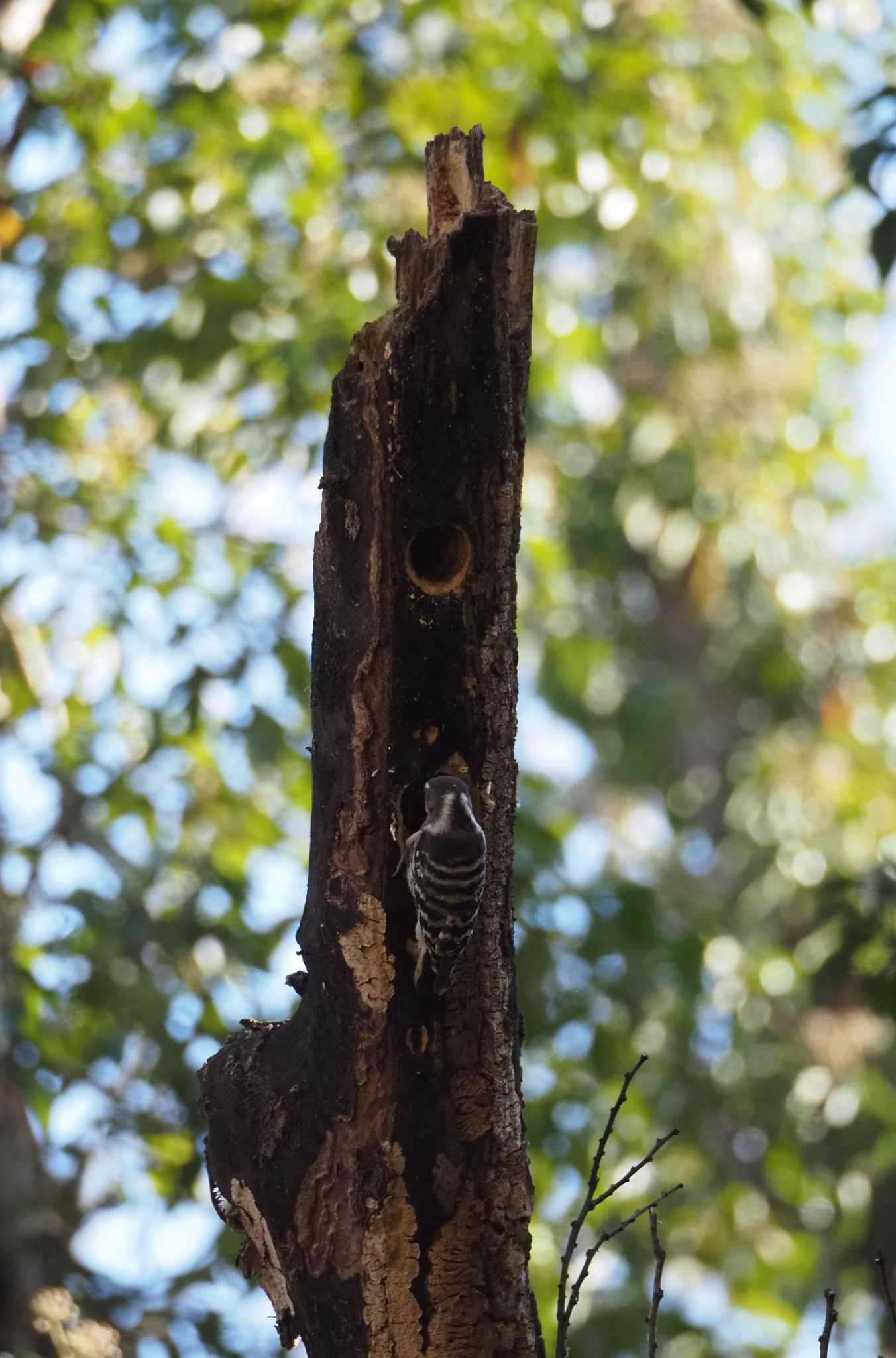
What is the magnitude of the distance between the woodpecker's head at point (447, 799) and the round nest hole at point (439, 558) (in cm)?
32

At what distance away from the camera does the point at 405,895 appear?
271 centimetres

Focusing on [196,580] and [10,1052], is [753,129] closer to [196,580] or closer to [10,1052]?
[196,580]

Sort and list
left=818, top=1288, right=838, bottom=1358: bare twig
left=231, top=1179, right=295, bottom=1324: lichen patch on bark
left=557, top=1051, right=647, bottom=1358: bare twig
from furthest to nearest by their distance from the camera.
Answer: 1. left=231, top=1179, right=295, bottom=1324: lichen patch on bark
2. left=557, top=1051, right=647, bottom=1358: bare twig
3. left=818, top=1288, right=838, bottom=1358: bare twig

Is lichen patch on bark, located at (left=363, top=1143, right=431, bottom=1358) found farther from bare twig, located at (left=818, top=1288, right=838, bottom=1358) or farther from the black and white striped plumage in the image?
bare twig, located at (left=818, top=1288, right=838, bottom=1358)

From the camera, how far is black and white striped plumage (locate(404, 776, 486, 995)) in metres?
2.57

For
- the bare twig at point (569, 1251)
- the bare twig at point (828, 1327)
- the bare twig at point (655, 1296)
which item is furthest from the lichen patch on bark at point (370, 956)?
the bare twig at point (828, 1327)

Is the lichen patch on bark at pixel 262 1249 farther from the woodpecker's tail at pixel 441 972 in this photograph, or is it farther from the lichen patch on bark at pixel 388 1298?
the woodpecker's tail at pixel 441 972

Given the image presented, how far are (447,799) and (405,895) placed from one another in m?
0.17

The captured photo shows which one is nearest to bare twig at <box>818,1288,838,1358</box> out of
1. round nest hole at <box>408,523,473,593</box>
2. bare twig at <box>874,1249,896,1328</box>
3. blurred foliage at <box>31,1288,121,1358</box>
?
bare twig at <box>874,1249,896,1328</box>

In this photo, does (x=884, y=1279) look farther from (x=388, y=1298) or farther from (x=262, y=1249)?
(x=262, y=1249)

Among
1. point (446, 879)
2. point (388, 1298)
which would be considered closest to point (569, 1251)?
point (388, 1298)

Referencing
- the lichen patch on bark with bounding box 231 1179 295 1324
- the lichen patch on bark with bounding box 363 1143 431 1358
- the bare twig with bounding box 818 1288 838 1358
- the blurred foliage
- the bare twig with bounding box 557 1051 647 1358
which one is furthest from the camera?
the blurred foliage

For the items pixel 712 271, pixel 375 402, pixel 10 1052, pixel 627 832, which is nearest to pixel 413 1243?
pixel 375 402

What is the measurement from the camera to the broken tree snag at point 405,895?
2.57 metres
